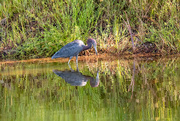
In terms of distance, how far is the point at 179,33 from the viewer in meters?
9.89

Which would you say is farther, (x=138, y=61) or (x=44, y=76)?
(x=138, y=61)

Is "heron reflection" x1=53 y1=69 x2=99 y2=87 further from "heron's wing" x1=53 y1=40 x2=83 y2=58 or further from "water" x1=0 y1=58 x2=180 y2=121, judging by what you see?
"heron's wing" x1=53 y1=40 x2=83 y2=58

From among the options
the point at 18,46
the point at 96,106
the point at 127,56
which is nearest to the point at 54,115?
the point at 96,106

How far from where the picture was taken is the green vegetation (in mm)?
10398

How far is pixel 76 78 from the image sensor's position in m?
7.12

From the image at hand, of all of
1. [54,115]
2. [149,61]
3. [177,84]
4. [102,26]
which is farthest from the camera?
[102,26]

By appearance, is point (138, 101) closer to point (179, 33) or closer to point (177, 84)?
point (177, 84)

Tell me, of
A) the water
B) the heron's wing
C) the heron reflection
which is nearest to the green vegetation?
the heron's wing

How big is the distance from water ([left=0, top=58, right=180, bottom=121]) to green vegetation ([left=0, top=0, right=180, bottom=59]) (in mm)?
1354

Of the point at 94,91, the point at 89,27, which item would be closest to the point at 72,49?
the point at 89,27

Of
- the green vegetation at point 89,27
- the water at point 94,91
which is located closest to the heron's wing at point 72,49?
the water at point 94,91

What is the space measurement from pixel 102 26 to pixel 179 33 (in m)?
3.04

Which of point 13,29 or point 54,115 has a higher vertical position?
point 13,29

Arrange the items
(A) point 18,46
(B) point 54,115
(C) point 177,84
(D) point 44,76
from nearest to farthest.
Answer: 1. (B) point 54,115
2. (C) point 177,84
3. (D) point 44,76
4. (A) point 18,46
